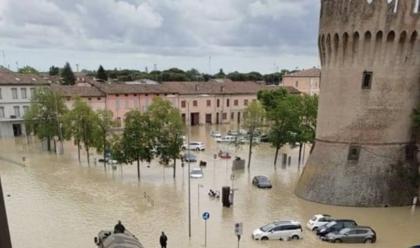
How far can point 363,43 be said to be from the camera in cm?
2645

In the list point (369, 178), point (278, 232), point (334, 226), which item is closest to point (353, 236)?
point (334, 226)

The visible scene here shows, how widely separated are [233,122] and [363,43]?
169ft

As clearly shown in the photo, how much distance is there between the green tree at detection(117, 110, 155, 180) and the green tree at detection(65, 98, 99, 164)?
7350mm

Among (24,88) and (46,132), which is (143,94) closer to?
(24,88)

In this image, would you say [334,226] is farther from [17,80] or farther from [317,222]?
[17,80]

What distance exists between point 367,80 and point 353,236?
11455mm

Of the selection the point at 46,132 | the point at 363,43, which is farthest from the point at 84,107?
the point at 363,43

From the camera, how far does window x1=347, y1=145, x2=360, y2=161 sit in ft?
90.8

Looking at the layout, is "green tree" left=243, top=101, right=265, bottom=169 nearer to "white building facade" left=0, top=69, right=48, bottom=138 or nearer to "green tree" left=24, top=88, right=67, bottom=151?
"green tree" left=24, top=88, right=67, bottom=151

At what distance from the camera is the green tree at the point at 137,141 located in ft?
111

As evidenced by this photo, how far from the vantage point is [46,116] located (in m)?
48.7

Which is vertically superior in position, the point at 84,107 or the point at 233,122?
the point at 84,107

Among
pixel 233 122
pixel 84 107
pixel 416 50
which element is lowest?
pixel 233 122

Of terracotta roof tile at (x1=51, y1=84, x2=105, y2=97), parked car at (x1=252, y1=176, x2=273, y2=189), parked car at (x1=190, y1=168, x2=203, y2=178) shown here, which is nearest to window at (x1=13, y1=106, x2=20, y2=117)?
terracotta roof tile at (x1=51, y1=84, x2=105, y2=97)
